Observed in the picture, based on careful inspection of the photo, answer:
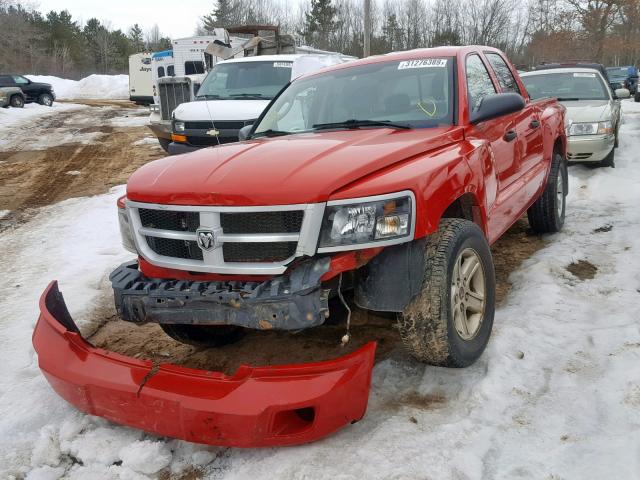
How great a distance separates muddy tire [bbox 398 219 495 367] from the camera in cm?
269

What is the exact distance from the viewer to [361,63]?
164 inches

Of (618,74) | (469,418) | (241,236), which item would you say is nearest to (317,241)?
(241,236)

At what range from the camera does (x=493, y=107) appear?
3.50 m

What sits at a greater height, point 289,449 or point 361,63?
point 361,63

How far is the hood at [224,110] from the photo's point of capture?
9.02 m

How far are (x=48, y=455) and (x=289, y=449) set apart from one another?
112 centimetres

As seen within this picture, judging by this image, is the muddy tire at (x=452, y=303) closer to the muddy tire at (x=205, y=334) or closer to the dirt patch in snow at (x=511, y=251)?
the dirt patch in snow at (x=511, y=251)

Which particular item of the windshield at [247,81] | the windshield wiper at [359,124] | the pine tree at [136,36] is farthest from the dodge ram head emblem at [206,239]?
the pine tree at [136,36]

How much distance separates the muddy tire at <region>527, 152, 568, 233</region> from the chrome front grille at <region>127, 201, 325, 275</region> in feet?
12.0

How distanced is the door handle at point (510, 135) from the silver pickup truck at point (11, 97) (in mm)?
24929

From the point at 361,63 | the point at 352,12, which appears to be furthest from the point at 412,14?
the point at 361,63

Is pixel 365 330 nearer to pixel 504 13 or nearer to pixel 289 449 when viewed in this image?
pixel 289 449

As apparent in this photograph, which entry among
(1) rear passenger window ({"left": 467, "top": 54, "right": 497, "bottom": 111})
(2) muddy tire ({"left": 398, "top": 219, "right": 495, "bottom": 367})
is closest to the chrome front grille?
(2) muddy tire ({"left": 398, "top": 219, "right": 495, "bottom": 367})

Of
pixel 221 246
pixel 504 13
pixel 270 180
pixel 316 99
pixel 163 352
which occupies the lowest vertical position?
pixel 163 352
